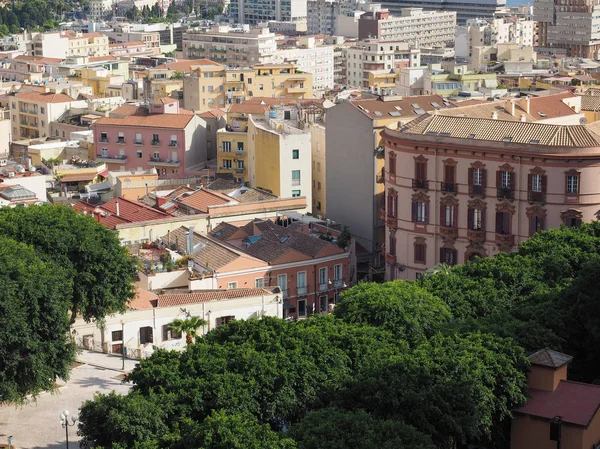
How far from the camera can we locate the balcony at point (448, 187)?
77.1m

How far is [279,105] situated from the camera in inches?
4277

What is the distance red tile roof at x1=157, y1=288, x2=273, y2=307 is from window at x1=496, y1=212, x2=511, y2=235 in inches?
591

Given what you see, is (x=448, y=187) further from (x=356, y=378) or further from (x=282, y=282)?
(x=356, y=378)

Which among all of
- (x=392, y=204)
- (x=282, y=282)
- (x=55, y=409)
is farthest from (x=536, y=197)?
(x=55, y=409)

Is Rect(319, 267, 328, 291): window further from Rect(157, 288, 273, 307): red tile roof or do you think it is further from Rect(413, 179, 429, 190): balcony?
Rect(157, 288, 273, 307): red tile roof

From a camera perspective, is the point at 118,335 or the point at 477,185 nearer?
the point at 118,335

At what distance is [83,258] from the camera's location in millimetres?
60500

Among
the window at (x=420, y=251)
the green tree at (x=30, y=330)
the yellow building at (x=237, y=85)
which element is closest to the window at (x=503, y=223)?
the window at (x=420, y=251)

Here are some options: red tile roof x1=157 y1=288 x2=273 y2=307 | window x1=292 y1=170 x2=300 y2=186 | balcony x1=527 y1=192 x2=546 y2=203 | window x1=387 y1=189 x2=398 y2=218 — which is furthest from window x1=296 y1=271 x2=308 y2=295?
window x1=292 y1=170 x2=300 y2=186

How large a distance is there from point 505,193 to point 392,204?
7.46 meters

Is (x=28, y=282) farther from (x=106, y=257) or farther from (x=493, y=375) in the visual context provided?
(x=493, y=375)

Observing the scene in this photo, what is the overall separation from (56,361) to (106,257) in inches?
306

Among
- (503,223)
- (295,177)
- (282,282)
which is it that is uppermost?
(503,223)

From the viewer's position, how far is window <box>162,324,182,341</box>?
64125 millimetres
